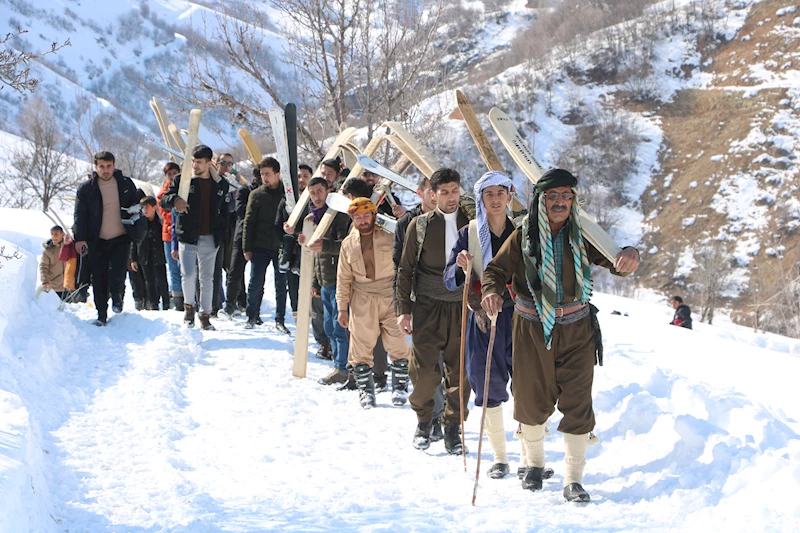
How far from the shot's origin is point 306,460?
483 cm

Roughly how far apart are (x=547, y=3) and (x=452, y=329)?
147254 mm

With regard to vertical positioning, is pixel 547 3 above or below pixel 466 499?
above

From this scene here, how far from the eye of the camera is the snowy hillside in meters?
3.65

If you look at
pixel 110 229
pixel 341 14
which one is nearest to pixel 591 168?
pixel 341 14

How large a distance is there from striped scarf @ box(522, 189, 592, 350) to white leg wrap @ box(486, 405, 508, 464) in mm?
728

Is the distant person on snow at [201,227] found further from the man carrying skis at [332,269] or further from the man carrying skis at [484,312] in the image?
the man carrying skis at [484,312]

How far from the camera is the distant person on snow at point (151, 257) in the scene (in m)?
9.75

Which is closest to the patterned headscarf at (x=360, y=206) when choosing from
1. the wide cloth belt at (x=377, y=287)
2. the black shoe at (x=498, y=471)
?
the wide cloth belt at (x=377, y=287)

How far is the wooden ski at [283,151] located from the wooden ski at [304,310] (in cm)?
81

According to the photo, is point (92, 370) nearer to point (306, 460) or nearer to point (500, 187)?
point (306, 460)

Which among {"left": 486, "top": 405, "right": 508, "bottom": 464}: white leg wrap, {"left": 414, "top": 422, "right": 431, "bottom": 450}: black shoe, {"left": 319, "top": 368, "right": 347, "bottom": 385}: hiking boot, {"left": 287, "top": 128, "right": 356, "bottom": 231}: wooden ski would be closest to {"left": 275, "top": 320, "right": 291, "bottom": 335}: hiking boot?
{"left": 287, "top": 128, "right": 356, "bottom": 231}: wooden ski

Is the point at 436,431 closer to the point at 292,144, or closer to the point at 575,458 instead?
the point at 575,458

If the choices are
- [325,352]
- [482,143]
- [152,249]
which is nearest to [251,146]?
[152,249]

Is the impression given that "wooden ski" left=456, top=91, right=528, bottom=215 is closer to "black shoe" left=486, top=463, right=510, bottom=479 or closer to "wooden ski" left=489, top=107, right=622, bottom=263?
"wooden ski" left=489, top=107, right=622, bottom=263
